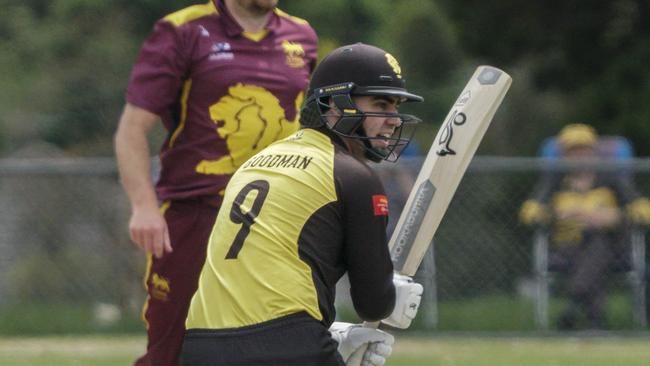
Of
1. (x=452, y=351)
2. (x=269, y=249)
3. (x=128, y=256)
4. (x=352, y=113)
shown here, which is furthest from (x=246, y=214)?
(x=128, y=256)

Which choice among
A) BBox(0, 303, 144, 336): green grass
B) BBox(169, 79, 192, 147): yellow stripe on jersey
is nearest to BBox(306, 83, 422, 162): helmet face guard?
BBox(169, 79, 192, 147): yellow stripe on jersey

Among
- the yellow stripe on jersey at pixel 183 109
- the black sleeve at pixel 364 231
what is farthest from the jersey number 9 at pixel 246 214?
the yellow stripe on jersey at pixel 183 109

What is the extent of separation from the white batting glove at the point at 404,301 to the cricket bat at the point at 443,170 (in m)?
0.22

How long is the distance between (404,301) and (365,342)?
181 mm

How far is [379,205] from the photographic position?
15.9 ft

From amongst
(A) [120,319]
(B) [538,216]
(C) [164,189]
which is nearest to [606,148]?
(B) [538,216]

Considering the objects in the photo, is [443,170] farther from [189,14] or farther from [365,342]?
[189,14]

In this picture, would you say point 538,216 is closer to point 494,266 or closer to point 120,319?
point 494,266

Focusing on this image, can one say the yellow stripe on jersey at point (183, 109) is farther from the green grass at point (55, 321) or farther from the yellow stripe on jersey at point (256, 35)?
the green grass at point (55, 321)

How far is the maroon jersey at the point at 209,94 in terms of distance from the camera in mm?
6020

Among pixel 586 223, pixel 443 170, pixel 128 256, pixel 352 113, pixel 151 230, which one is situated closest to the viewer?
pixel 352 113

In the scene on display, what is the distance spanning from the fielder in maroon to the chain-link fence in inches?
224

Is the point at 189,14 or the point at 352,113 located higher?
the point at 352,113

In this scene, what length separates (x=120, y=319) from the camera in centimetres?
1236
